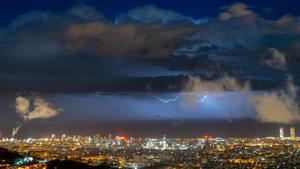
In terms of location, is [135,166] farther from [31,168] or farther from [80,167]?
[31,168]

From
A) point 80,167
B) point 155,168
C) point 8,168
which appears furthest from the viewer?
point 155,168

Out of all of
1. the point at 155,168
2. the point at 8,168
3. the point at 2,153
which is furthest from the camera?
the point at 2,153

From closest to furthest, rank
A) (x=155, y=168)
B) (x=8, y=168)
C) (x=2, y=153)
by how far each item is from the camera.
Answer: (x=8, y=168), (x=155, y=168), (x=2, y=153)

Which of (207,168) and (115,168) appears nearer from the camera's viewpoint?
(115,168)

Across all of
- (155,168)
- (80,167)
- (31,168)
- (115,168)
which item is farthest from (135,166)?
(31,168)

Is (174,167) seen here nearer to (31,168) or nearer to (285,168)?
(285,168)

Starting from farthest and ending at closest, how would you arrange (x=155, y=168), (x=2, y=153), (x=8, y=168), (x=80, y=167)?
(x=2, y=153)
(x=155, y=168)
(x=80, y=167)
(x=8, y=168)

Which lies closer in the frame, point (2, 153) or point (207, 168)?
point (207, 168)

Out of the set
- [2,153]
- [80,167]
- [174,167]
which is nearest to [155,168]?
[174,167]
